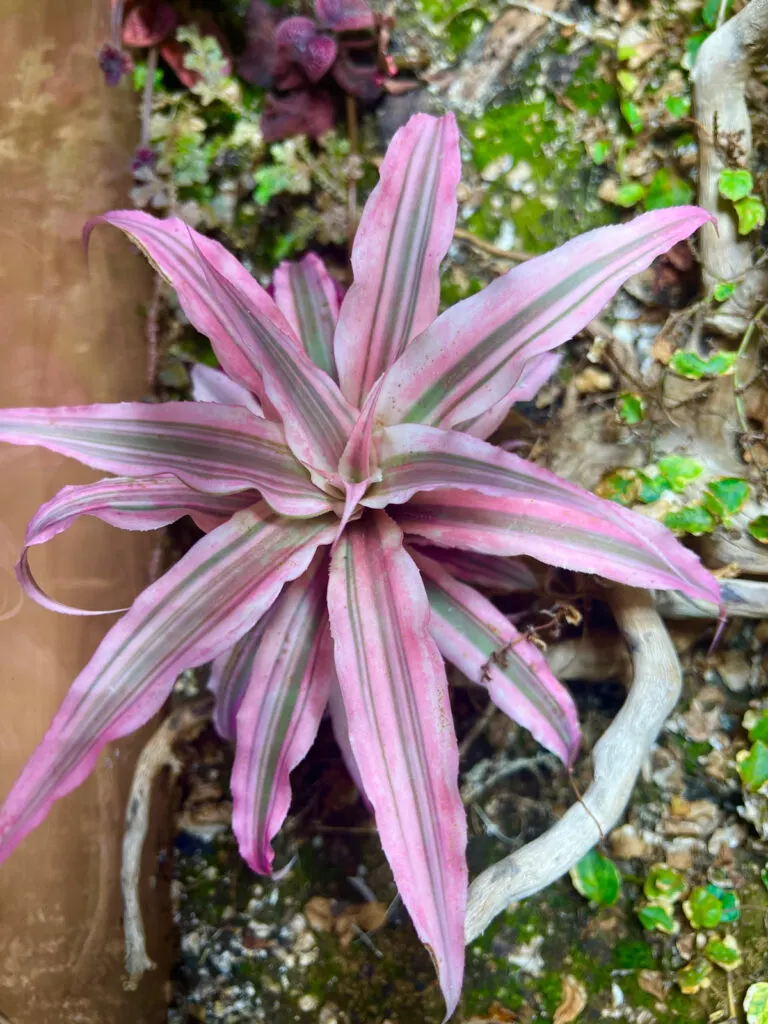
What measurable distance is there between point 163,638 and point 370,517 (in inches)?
11.8

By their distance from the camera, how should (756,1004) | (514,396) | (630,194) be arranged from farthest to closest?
(630,194) < (756,1004) < (514,396)

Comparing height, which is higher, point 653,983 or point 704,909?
point 704,909

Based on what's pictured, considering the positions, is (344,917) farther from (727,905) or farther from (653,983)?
(727,905)

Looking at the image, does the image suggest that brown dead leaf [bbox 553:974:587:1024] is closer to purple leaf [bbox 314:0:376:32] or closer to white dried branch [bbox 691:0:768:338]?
white dried branch [bbox 691:0:768:338]

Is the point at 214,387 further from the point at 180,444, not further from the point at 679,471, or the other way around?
the point at 679,471

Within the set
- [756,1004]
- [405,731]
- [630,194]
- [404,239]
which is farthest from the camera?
[630,194]

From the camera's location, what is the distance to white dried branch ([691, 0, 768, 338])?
126cm

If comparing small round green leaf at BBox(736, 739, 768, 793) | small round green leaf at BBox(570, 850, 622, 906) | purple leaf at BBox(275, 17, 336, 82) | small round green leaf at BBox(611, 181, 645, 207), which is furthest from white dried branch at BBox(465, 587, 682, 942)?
purple leaf at BBox(275, 17, 336, 82)

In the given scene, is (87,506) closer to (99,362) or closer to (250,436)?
(250,436)

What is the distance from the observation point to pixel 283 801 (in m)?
0.96

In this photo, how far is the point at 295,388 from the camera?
883 millimetres

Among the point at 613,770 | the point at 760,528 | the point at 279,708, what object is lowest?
the point at 613,770

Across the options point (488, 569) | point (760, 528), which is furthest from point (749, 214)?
point (488, 569)

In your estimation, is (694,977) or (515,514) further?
(694,977)
